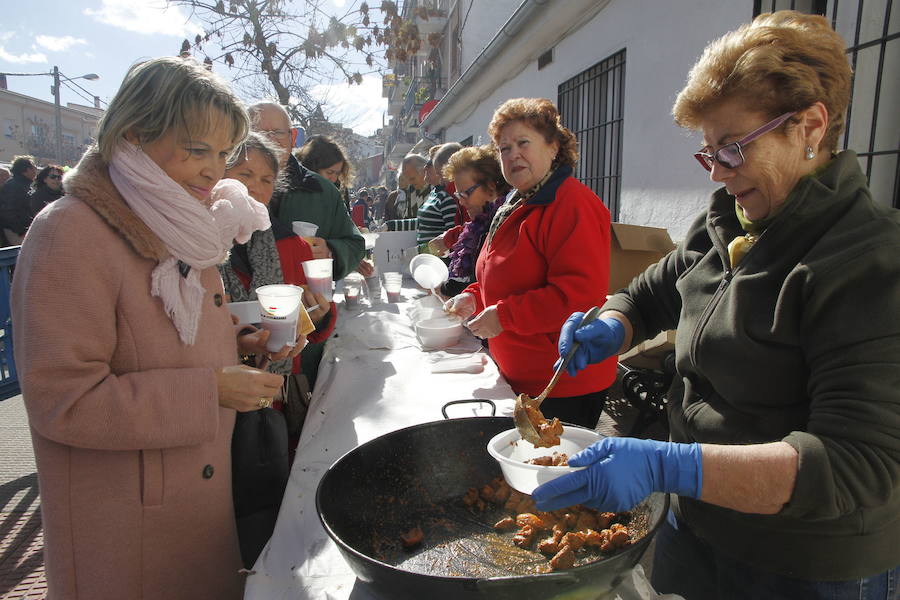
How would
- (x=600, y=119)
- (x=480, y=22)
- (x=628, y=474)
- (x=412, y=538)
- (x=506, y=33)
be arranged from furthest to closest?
(x=480, y=22), (x=506, y=33), (x=600, y=119), (x=412, y=538), (x=628, y=474)

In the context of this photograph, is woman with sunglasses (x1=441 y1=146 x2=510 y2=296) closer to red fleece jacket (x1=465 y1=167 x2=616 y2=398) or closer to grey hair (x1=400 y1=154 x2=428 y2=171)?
red fleece jacket (x1=465 y1=167 x2=616 y2=398)

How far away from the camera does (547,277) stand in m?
2.05

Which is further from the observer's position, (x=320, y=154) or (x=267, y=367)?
(x=320, y=154)

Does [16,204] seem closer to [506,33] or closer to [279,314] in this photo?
[506,33]

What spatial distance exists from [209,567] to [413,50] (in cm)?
1304

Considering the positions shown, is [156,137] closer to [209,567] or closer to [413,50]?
[209,567]

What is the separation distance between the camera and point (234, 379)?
124 centimetres

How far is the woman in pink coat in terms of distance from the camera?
1.05 metres

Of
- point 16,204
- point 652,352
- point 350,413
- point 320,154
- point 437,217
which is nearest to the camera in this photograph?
point 350,413

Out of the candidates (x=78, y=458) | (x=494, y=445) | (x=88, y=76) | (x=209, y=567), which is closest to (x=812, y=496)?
(x=494, y=445)

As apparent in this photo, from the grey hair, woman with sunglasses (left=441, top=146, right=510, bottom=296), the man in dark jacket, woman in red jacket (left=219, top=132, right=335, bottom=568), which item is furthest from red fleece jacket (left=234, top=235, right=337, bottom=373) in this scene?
the man in dark jacket

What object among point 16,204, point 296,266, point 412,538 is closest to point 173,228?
point 412,538

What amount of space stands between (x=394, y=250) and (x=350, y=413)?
3104 millimetres

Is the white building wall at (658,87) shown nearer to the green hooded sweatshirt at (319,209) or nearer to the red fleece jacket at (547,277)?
the red fleece jacket at (547,277)
